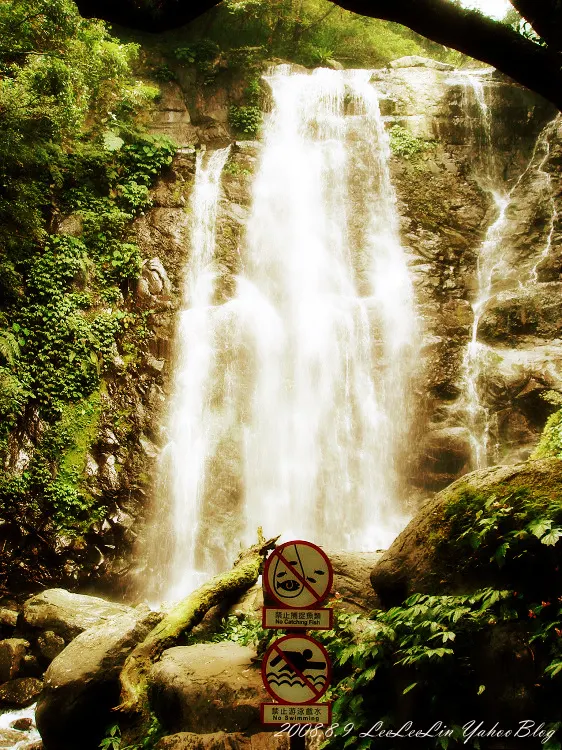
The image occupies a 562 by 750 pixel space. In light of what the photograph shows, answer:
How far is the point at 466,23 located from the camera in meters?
2.87

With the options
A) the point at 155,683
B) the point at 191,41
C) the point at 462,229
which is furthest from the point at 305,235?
the point at 155,683

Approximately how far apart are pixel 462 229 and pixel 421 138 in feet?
12.9

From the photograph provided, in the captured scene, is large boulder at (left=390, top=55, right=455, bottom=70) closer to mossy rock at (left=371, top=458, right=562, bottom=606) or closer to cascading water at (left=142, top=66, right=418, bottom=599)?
cascading water at (left=142, top=66, right=418, bottom=599)

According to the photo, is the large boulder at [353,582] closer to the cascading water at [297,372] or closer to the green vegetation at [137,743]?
the green vegetation at [137,743]

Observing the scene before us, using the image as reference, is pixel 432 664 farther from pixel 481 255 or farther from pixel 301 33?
pixel 301 33

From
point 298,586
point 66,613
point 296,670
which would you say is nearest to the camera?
point 296,670

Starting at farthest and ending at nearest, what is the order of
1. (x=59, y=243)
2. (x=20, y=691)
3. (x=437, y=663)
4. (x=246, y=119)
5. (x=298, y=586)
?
(x=246, y=119)
(x=59, y=243)
(x=20, y=691)
(x=437, y=663)
(x=298, y=586)

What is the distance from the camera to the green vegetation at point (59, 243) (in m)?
9.93

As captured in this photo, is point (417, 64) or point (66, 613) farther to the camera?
point (417, 64)

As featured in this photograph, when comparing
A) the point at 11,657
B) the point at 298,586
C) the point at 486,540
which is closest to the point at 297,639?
the point at 298,586

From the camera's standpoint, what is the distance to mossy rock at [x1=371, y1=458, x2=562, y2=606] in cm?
335

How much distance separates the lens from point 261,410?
40.4 feet

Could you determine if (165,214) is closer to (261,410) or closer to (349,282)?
(349,282)

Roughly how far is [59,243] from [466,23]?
37.7 ft
